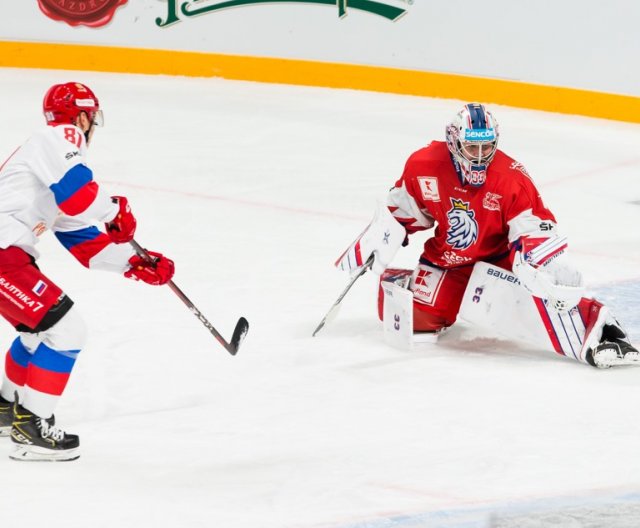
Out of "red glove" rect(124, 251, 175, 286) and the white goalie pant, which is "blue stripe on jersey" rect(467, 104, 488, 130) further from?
"red glove" rect(124, 251, 175, 286)

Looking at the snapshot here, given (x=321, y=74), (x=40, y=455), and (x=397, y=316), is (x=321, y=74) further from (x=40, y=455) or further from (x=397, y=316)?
(x=40, y=455)

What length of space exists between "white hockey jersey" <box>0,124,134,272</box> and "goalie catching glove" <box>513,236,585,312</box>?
1.34m

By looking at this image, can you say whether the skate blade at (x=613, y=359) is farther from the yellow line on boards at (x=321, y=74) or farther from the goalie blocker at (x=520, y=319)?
the yellow line on boards at (x=321, y=74)

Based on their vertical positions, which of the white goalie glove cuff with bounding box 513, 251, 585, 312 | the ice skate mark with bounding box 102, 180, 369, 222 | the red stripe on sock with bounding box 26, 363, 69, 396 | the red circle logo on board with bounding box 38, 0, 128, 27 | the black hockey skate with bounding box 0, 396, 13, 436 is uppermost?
the red stripe on sock with bounding box 26, 363, 69, 396

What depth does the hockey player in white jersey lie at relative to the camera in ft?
9.91

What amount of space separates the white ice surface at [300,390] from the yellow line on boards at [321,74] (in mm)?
1350

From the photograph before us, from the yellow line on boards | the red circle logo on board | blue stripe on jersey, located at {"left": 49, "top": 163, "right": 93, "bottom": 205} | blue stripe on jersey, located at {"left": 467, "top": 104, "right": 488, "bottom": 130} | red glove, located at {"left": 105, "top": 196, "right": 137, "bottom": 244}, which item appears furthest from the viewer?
A: the red circle logo on board

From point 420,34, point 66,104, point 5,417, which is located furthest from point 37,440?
point 420,34

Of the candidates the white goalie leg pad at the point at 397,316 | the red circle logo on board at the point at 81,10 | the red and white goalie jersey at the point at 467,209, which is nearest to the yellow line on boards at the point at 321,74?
the red circle logo on board at the point at 81,10

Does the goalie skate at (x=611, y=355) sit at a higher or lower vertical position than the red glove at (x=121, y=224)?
lower

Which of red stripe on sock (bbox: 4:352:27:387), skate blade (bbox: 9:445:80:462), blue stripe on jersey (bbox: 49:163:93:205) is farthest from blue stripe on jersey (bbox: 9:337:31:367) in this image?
blue stripe on jersey (bbox: 49:163:93:205)

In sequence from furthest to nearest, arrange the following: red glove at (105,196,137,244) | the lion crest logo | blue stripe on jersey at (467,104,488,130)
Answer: the lion crest logo → blue stripe on jersey at (467,104,488,130) → red glove at (105,196,137,244)

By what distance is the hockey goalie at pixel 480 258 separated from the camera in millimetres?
3828

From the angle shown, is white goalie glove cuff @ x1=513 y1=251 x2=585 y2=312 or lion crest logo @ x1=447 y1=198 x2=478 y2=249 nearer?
white goalie glove cuff @ x1=513 y1=251 x2=585 y2=312
